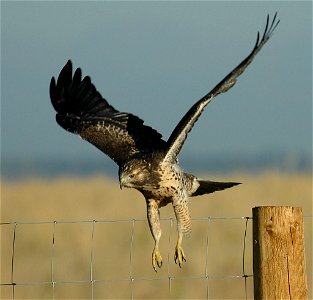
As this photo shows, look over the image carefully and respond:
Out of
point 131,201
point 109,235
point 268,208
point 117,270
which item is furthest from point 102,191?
point 268,208

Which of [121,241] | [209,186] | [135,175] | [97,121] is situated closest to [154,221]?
[135,175]

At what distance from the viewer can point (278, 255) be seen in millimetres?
5465

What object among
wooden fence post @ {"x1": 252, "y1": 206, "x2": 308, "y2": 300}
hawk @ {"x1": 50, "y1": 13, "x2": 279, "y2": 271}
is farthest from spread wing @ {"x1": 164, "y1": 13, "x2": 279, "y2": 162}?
wooden fence post @ {"x1": 252, "y1": 206, "x2": 308, "y2": 300}

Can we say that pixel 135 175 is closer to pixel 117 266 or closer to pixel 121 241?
pixel 117 266

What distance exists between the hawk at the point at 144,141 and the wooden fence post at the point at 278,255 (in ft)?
5.24

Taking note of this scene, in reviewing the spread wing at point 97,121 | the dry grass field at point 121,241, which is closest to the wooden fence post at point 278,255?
the spread wing at point 97,121

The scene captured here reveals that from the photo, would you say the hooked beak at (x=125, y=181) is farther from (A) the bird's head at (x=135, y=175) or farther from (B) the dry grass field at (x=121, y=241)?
(B) the dry grass field at (x=121, y=241)

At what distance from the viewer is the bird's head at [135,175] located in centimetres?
734

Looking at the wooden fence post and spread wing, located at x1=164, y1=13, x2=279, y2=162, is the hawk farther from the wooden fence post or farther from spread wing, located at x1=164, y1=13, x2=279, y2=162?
the wooden fence post

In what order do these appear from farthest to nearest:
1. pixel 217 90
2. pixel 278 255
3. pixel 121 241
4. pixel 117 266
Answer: pixel 121 241 < pixel 117 266 < pixel 217 90 < pixel 278 255

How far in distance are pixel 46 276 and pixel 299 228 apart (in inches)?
213

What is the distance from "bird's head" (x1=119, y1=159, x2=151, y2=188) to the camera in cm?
734

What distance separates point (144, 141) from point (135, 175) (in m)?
0.70

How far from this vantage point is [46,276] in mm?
10602
